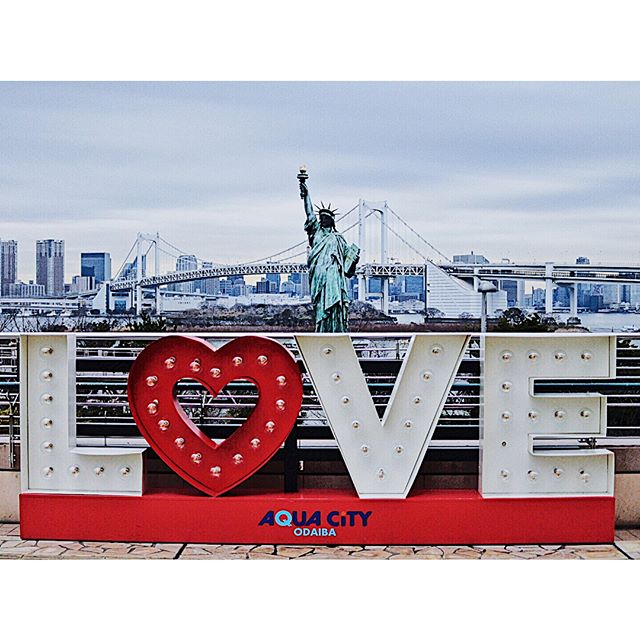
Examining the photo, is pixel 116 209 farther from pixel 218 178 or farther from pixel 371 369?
pixel 371 369

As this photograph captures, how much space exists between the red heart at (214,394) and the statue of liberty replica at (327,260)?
3.62 metres

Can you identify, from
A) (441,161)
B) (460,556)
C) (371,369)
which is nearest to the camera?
(460,556)

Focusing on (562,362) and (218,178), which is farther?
(218,178)

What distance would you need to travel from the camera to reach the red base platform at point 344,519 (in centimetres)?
429

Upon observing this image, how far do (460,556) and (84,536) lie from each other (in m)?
1.92

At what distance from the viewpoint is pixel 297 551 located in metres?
4.23

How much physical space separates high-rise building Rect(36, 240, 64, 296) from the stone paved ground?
6740 mm

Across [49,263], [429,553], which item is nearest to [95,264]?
[49,263]

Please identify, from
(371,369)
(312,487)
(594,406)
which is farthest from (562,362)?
(312,487)

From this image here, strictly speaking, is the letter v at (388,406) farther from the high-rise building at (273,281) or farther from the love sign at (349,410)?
the high-rise building at (273,281)

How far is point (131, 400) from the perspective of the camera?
4242mm

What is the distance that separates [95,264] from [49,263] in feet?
1.85

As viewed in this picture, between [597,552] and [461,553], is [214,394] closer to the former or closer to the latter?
[461,553]

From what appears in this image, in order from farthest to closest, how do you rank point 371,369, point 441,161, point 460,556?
point 441,161
point 371,369
point 460,556
